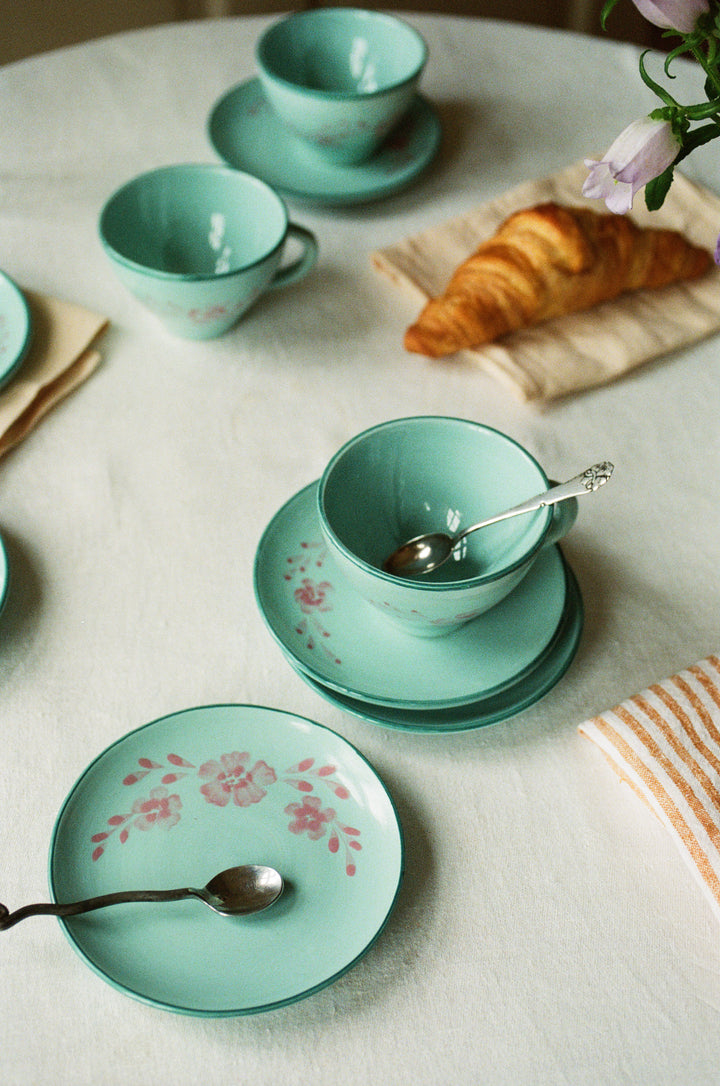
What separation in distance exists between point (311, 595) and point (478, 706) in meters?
0.14

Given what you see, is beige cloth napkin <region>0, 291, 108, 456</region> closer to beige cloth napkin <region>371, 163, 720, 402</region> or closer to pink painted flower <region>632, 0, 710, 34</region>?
beige cloth napkin <region>371, 163, 720, 402</region>

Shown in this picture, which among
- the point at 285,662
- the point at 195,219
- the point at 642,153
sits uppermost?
the point at 642,153

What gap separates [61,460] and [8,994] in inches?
16.8

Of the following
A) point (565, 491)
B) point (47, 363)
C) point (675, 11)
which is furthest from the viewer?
point (47, 363)

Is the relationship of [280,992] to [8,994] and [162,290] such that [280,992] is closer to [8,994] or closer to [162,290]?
[8,994]

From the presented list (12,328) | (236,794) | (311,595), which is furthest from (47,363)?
(236,794)

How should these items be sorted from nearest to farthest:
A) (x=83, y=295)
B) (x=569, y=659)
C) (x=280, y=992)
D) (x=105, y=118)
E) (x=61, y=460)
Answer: (x=280, y=992) → (x=569, y=659) → (x=61, y=460) → (x=83, y=295) → (x=105, y=118)

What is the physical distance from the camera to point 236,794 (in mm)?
618

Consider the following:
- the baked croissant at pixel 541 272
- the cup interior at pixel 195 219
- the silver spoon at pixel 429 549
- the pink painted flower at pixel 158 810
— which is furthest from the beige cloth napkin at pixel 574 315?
the pink painted flower at pixel 158 810

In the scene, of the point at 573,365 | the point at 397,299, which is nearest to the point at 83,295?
the point at 397,299

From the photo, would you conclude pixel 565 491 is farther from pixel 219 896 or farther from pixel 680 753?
pixel 219 896

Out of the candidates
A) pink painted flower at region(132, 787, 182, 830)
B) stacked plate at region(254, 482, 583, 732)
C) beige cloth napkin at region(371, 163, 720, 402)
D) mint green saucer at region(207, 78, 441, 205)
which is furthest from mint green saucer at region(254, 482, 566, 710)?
mint green saucer at region(207, 78, 441, 205)

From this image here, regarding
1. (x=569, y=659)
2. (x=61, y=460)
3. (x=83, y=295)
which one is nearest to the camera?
(x=569, y=659)

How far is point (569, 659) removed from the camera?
2.28ft
